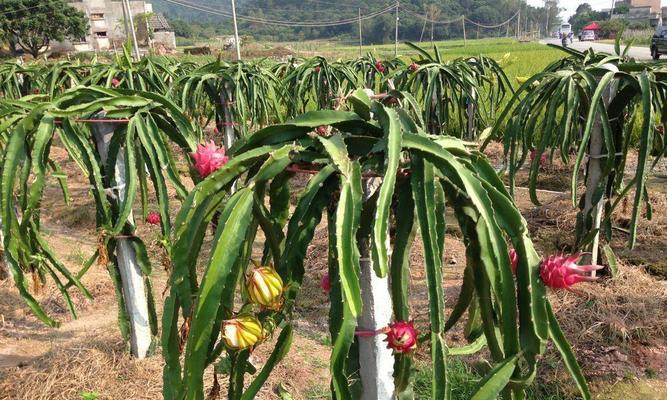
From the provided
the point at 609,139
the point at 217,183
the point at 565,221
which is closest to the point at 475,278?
the point at 217,183

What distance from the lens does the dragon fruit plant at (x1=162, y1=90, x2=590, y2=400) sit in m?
0.86

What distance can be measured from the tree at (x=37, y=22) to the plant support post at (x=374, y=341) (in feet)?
107

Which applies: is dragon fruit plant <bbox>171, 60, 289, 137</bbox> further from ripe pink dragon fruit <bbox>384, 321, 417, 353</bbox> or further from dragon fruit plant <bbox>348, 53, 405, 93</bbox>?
ripe pink dragon fruit <bbox>384, 321, 417, 353</bbox>

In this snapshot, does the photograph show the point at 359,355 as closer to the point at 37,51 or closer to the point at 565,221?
the point at 565,221

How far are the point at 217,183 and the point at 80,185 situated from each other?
5649 millimetres

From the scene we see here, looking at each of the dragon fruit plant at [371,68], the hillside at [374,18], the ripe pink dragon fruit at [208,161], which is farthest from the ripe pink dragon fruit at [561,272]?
the hillside at [374,18]

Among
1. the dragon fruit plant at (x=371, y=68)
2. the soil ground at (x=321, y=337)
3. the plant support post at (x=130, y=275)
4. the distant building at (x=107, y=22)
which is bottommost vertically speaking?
the soil ground at (x=321, y=337)

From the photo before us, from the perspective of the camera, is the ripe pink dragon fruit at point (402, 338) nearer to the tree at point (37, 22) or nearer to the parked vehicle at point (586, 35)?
the tree at point (37, 22)

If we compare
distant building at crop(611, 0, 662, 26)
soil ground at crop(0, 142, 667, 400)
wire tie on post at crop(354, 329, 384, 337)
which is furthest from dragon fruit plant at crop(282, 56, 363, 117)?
distant building at crop(611, 0, 662, 26)

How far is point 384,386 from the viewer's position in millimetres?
1089

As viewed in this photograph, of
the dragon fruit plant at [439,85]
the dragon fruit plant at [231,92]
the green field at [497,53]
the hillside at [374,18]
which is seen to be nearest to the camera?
the dragon fruit plant at [439,85]

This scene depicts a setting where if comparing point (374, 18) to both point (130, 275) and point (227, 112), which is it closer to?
point (227, 112)

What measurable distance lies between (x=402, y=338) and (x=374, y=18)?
65308mm

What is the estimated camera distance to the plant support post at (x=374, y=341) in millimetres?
1067
